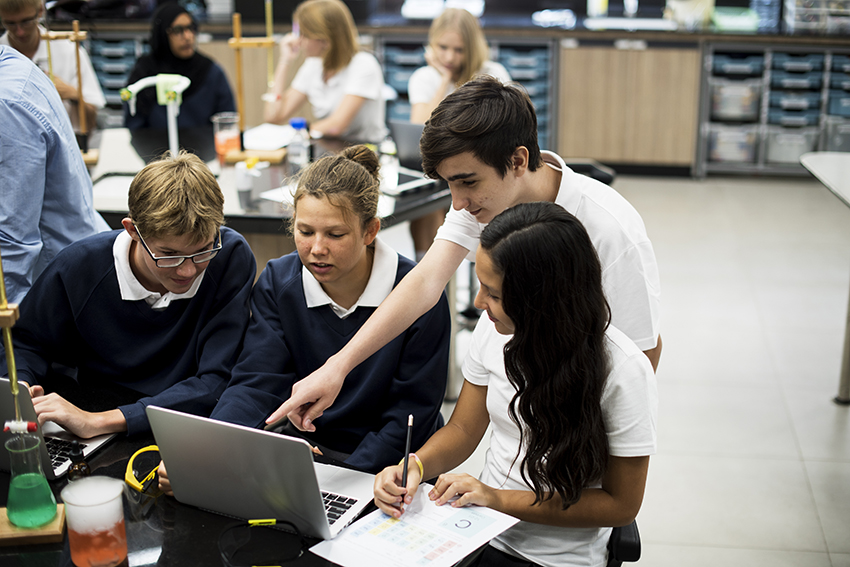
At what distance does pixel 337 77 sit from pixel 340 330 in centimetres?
234

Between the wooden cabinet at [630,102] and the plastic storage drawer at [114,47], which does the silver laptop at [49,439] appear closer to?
the wooden cabinet at [630,102]

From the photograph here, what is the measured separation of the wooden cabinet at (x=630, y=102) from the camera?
5738 millimetres

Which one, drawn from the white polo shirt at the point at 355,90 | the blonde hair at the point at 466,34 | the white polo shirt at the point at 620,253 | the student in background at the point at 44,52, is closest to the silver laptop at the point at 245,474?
the white polo shirt at the point at 620,253

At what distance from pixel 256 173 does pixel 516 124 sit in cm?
177

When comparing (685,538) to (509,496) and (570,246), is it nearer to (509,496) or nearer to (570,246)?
(509,496)

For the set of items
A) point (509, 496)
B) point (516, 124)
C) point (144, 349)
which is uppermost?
point (516, 124)

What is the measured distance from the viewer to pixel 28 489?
3.79 feet

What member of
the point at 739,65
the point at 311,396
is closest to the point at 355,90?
the point at 311,396

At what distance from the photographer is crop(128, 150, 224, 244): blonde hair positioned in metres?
1.52

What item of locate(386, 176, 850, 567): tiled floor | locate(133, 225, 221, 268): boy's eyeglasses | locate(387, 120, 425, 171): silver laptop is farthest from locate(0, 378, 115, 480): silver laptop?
locate(387, 120, 425, 171): silver laptop

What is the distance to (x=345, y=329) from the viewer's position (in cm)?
161

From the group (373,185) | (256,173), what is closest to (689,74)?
(256,173)

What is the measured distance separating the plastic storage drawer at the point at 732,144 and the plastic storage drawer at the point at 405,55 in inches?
85.4

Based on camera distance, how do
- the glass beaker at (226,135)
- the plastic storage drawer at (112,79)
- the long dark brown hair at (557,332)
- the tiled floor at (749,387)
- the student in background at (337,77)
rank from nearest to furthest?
1. the long dark brown hair at (557,332)
2. the tiled floor at (749,387)
3. the glass beaker at (226,135)
4. the student in background at (337,77)
5. the plastic storage drawer at (112,79)
